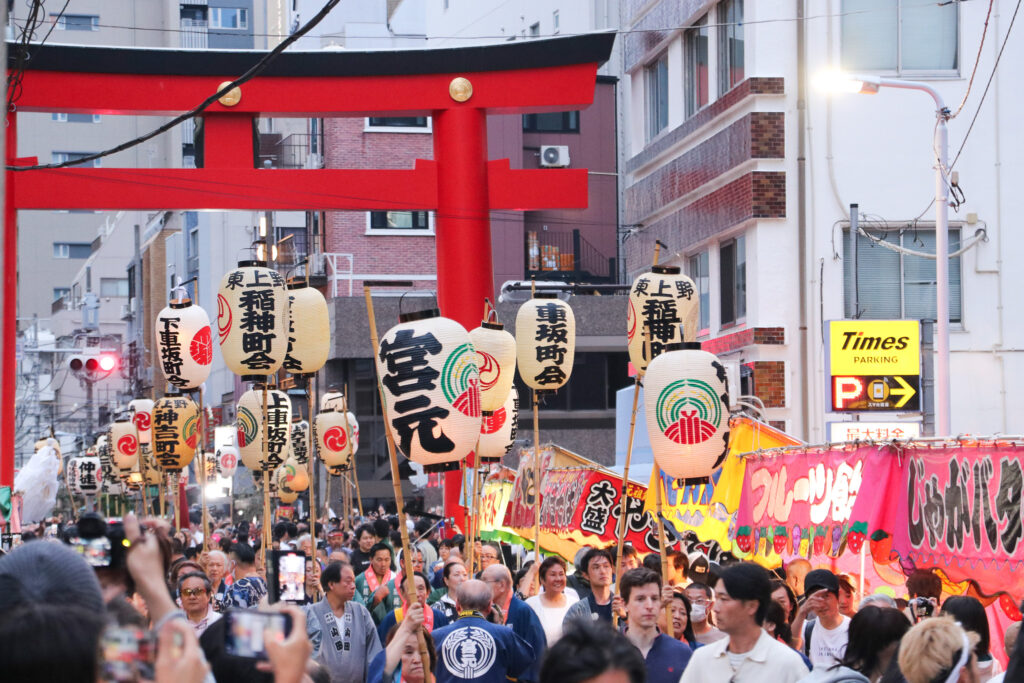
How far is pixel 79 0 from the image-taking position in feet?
195

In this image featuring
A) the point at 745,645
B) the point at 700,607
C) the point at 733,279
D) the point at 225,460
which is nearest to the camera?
the point at 745,645

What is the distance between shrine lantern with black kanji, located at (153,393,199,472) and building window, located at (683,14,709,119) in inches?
369

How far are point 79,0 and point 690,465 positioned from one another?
5527 centimetres

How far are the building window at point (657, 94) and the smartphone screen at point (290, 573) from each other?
1762 cm

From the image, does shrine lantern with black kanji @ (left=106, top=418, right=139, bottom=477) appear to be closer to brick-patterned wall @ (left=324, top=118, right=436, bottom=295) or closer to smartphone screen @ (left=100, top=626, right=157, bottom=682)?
brick-patterned wall @ (left=324, top=118, right=436, bottom=295)

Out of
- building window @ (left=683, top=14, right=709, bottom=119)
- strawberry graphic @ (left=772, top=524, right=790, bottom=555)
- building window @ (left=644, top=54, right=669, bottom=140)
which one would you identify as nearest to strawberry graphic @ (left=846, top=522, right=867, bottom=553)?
strawberry graphic @ (left=772, top=524, right=790, bottom=555)

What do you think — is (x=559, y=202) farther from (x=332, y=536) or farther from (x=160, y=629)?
(x=160, y=629)

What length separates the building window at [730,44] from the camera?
20062 mm

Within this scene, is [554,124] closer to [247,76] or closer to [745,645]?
[247,76]

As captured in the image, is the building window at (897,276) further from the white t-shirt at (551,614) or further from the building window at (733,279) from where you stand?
the white t-shirt at (551,614)

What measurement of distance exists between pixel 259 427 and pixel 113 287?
45305 mm

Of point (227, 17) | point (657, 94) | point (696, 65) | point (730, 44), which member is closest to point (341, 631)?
point (730, 44)

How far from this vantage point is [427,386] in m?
9.73

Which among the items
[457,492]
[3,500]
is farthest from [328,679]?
[457,492]
